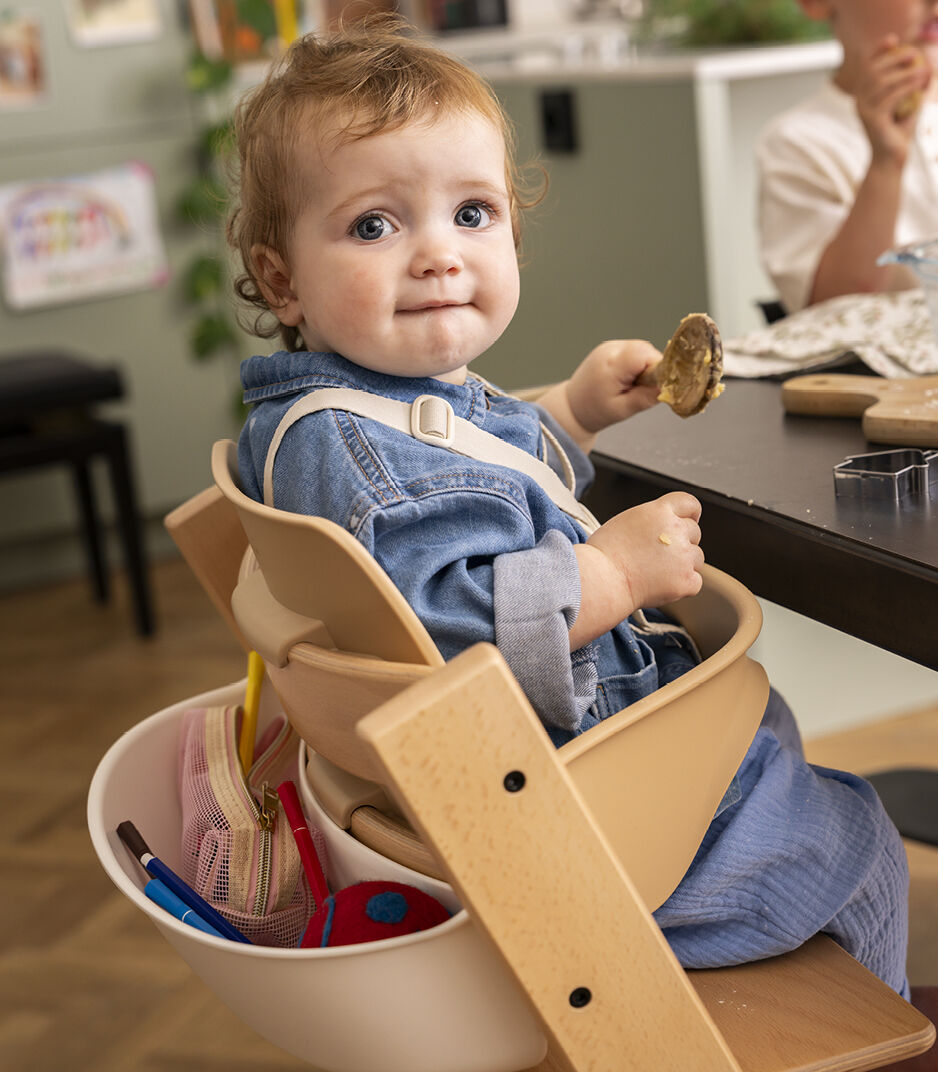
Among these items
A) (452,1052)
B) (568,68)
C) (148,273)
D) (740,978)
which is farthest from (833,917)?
(148,273)

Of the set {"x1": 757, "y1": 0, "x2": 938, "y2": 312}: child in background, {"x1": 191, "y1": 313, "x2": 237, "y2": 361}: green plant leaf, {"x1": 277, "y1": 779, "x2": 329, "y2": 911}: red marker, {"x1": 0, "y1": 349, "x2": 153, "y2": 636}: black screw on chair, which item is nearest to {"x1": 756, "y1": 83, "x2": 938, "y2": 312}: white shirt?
{"x1": 757, "y1": 0, "x2": 938, "y2": 312}: child in background

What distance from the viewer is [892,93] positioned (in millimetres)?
1234

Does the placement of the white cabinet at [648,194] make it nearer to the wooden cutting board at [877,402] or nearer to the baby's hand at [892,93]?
the baby's hand at [892,93]

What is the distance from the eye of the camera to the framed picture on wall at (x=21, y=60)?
3.01 m

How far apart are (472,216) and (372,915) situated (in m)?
0.43

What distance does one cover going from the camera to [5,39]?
9.86ft

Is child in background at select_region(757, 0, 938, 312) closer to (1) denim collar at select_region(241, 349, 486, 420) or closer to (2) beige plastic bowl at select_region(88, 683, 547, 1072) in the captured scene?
(1) denim collar at select_region(241, 349, 486, 420)

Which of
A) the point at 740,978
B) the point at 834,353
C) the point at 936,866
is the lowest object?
the point at 936,866

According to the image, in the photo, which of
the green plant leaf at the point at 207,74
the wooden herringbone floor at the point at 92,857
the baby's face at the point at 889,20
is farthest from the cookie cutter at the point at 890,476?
the green plant leaf at the point at 207,74

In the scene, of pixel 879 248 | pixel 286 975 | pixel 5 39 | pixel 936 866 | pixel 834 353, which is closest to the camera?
pixel 286 975

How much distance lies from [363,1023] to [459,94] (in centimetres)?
54

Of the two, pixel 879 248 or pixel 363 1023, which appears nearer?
pixel 363 1023

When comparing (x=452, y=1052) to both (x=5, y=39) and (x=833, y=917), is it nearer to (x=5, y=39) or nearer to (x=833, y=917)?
(x=833, y=917)

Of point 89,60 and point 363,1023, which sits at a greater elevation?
point 89,60
